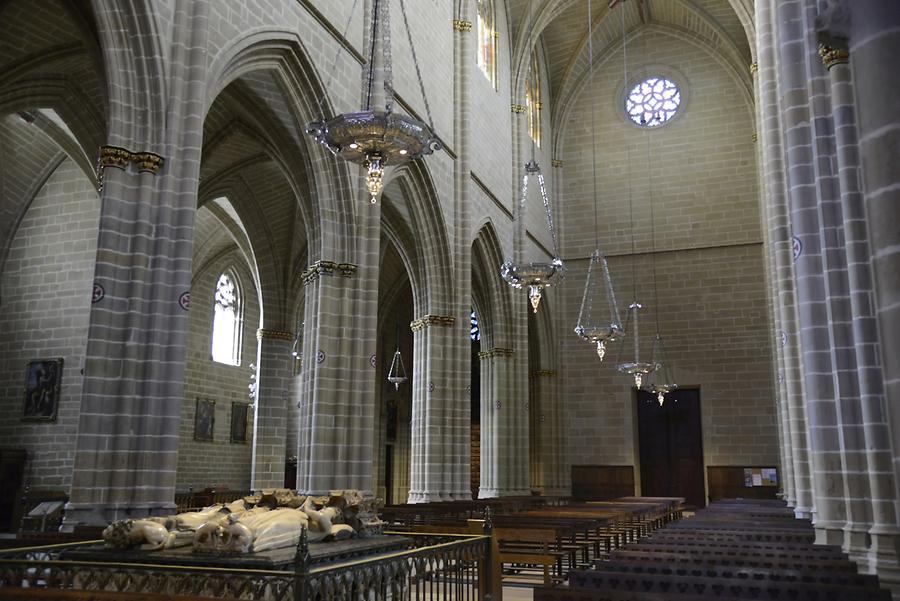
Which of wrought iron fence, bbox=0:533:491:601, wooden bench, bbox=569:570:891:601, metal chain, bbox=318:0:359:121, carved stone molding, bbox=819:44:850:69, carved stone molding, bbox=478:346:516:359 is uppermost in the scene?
metal chain, bbox=318:0:359:121

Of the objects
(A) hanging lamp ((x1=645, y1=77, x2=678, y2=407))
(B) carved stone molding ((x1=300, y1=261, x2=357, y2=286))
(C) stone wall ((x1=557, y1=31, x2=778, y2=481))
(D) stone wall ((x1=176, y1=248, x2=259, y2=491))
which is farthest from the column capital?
(C) stone wall ((x1=557, y1=31, x2=778, y2=481))

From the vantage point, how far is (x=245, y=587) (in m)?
4.05

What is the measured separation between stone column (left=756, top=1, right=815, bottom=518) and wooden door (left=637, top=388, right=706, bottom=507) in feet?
40.9

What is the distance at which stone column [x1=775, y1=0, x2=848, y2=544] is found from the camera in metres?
7.62

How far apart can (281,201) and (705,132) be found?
1365 cm

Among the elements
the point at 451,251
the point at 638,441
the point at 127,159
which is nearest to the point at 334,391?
the point at 127,159

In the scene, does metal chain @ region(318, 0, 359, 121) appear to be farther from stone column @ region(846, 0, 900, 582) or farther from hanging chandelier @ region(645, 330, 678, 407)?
hanging chandelier @ region(645, 330, 678, 407)

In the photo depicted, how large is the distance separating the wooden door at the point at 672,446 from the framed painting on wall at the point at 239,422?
1195cm

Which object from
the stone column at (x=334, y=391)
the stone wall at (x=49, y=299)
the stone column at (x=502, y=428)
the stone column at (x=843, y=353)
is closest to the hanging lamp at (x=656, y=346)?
the stone column at (x=502, y=428)

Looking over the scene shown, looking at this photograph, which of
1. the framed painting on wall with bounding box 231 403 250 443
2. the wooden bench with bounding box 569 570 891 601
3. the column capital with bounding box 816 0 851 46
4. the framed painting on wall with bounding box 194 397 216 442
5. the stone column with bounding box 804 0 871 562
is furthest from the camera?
the framed painting on wall with bounding box 231 403 250 443

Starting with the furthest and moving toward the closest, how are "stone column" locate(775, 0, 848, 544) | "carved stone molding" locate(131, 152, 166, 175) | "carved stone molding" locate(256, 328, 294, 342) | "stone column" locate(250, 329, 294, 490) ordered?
"carved stone molding" locate(256, 328, 294, 342) < "stone column" locate(250, 329, 294, 490) < "carved stone molding" locate(131, 152, 166, 175) < "stone column" locate(775, 0, 848, 544)

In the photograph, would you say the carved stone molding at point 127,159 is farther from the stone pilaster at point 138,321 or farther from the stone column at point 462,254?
the stone column at point 462,254

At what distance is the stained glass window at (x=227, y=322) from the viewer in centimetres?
2438

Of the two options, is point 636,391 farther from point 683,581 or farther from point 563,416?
point 683,581
